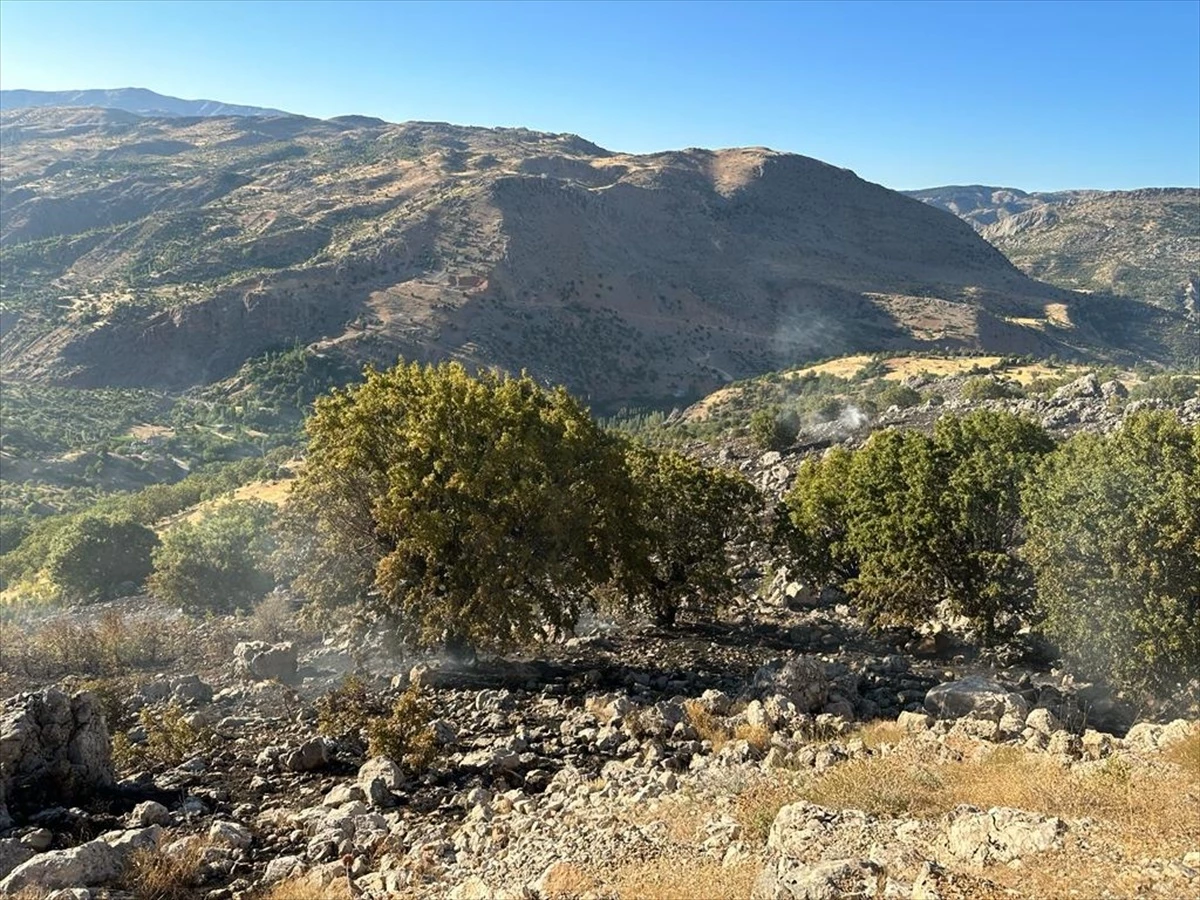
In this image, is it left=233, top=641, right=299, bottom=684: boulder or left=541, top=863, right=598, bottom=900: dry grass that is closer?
left=541, top=863, right=598, bottom=900: dry grass

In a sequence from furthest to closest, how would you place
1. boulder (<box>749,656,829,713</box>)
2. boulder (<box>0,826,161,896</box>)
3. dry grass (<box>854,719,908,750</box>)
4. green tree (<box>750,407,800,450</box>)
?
green tree (<box>750,407,800,450</box>) → boulder (<box>749,656,829,713</box>) → dry grass (<box>854,719,908,750</box>) → boulder (<box>0,826,161,896</box>)

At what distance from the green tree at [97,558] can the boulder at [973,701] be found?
37297mm

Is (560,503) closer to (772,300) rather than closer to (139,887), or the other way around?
(139,887)

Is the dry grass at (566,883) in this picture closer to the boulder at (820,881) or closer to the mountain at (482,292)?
the boulder at (820,881)

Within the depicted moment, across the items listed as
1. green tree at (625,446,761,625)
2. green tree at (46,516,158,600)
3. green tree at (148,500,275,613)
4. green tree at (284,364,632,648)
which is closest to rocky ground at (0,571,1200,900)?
green tree at (284,364,632,648)

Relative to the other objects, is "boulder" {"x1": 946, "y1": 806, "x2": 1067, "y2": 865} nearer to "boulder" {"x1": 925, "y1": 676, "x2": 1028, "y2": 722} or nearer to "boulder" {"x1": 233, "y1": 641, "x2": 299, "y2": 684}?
"boulder" {"x1": 925, "y1": 676, "x2": 1028, "y2": 722}

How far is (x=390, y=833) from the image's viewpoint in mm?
10727

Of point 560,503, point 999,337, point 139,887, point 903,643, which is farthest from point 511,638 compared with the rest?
point 999,337

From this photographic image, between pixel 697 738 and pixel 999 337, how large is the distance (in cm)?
14810

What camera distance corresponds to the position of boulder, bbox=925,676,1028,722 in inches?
570

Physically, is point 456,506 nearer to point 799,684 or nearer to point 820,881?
point 799,684

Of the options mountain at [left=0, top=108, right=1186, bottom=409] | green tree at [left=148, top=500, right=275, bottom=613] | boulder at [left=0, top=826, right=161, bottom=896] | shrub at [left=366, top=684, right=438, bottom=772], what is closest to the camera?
boulder at [left=0, top=826, right=161, bottom=896]

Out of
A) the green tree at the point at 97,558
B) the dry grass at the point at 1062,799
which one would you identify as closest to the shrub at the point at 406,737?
the dry grass at the point at 1062,799

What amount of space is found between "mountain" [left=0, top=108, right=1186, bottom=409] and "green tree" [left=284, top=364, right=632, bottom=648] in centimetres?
10284
